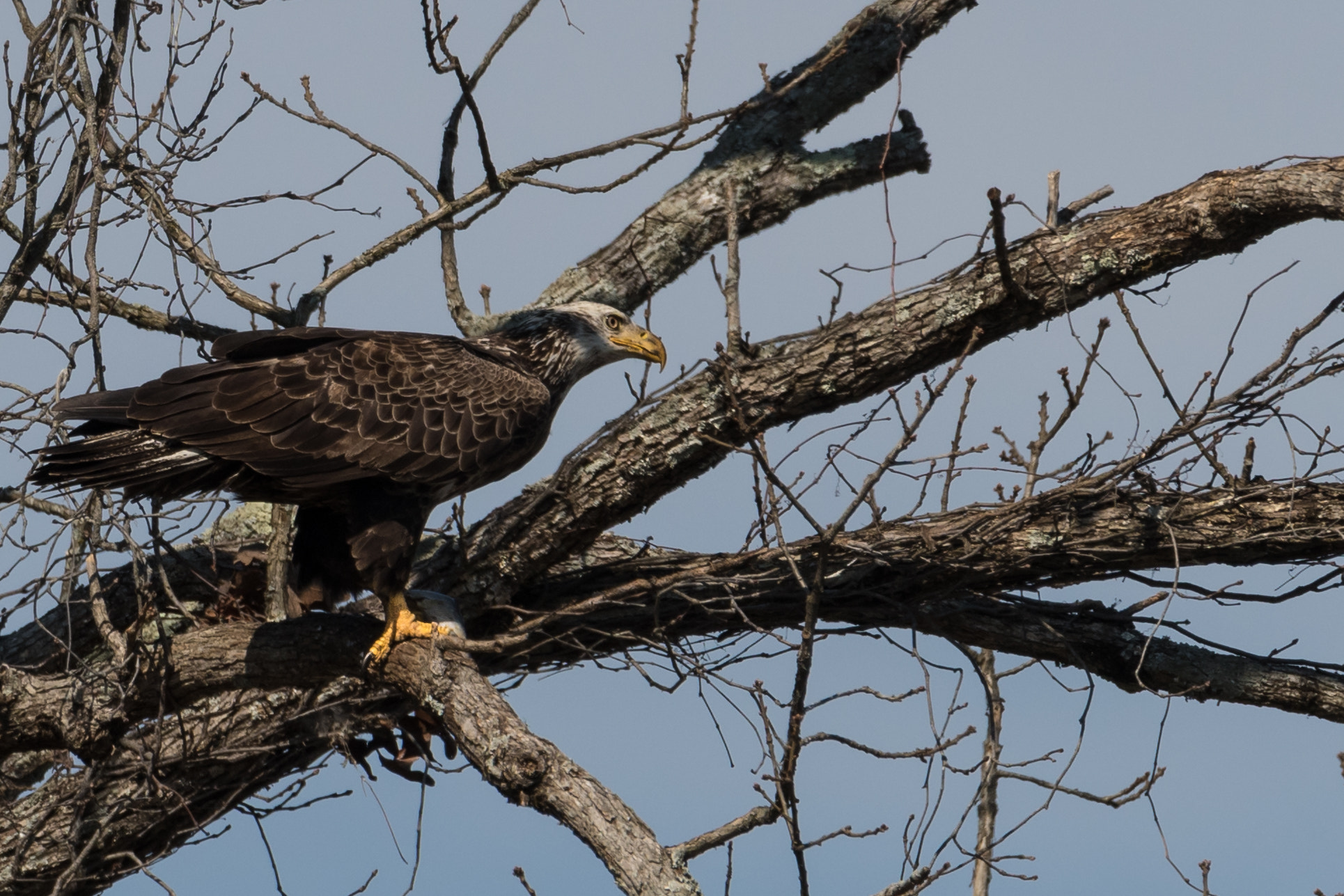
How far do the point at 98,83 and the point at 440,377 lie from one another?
1.57 m

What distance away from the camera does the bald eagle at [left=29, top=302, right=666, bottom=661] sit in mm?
4434

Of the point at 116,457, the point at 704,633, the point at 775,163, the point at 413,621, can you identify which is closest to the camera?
the point at 116,457

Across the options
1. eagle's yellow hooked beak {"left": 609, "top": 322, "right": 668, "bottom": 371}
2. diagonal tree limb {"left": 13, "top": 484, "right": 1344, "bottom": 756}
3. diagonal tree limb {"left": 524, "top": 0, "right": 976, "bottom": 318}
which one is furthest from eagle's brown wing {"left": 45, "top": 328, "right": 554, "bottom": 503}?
diagonal tree limb {"left": 524, "top": 0, "right": 976, "bottom": 318}

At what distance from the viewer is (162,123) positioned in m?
4.97

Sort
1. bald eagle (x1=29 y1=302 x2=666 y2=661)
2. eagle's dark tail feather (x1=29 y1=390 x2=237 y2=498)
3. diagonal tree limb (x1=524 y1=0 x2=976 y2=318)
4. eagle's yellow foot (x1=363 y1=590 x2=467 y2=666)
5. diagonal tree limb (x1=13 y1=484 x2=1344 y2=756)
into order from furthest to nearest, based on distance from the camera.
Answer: diagonal tree limb (x1=524 y1=0 x2=976 y2=318) < diagonal tree limb (x1=13 y1=484 x2=1344 y2=756) < eagle's yellow foot (x1=363 y1=590 x2=467 y2=666) < bald eagle (x1=29 y1=302 x2=666 y2=661) < eagle's dark tail feather (x1=29 y1=390 x2=237 y2=498)

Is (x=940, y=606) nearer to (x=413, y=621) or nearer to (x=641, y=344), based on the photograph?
(x=641, y=344)

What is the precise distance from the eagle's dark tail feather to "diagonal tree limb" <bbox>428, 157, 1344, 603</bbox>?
138cm

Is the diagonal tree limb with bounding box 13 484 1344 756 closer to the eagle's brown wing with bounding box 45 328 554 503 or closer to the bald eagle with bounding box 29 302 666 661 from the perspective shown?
the bald eagle with bounding box 29 302 666 661

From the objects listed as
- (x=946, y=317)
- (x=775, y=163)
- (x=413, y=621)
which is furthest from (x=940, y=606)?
(x=775, y=163)

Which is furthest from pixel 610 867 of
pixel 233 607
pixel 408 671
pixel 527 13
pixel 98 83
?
pixel 527 13

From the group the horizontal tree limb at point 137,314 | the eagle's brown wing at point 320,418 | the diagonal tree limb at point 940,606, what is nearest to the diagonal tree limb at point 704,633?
the diagonal tree limb at point 940,606

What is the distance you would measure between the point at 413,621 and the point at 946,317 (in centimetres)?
212

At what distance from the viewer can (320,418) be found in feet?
15.3

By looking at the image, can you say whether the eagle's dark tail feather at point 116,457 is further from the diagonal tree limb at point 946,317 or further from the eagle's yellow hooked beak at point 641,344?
the eagle's yellow hooked beak at point 641,344
